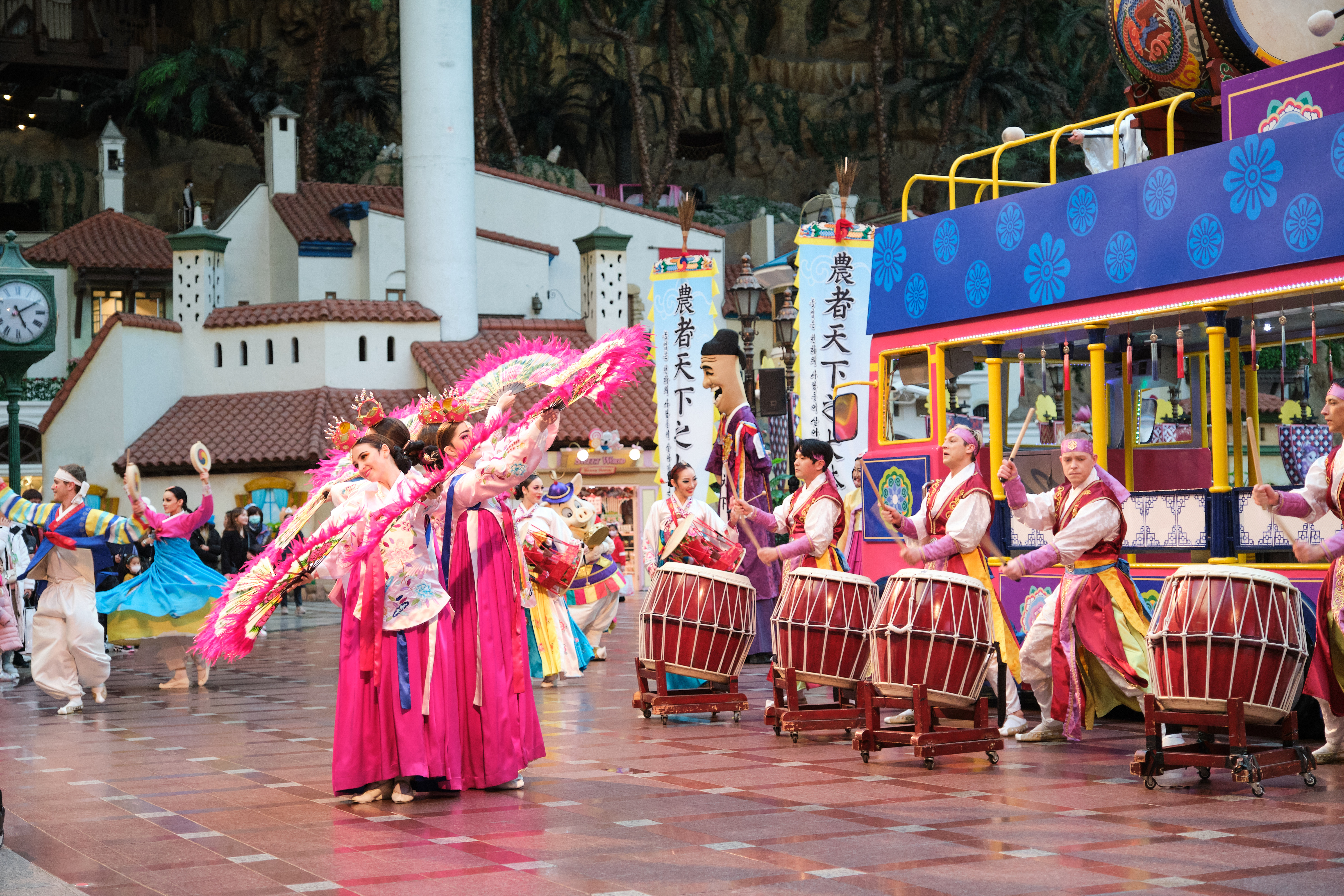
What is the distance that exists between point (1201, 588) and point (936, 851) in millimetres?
2126

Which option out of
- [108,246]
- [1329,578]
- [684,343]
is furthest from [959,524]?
[108,246]

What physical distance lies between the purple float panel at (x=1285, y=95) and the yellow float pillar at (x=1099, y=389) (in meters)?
1.38

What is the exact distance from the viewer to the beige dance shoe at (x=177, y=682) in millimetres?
12375

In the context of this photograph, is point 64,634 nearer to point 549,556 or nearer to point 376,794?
point 549,556

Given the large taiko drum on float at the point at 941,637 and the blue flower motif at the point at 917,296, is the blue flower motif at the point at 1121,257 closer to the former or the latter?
the blue flower motif at the point at 917,296

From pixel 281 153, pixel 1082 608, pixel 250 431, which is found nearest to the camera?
pixel 1082 608

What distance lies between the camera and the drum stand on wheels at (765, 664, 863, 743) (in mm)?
8570

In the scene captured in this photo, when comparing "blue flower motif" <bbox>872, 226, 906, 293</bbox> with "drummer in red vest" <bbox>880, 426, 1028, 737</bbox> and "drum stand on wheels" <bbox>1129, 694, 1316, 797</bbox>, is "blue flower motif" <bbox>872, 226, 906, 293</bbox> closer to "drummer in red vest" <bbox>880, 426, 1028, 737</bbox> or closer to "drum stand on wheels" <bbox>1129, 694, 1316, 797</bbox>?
"drummer in red vest" <bbox>880, 426, 1028, 737</bbox>

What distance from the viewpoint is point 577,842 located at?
5.70 m

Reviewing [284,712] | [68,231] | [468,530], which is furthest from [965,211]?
[68,231]

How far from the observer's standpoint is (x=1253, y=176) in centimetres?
837

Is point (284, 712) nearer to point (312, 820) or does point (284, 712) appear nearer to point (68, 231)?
point (312, 820)

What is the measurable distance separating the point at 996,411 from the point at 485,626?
4899mm

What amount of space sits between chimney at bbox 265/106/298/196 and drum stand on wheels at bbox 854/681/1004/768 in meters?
29.4
